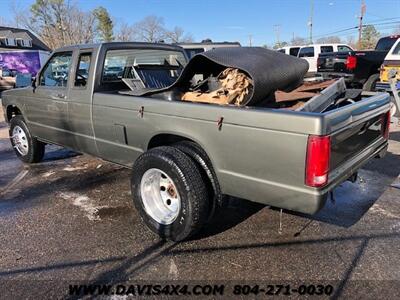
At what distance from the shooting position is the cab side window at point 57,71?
501cm

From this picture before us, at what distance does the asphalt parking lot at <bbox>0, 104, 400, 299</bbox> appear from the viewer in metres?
3.01

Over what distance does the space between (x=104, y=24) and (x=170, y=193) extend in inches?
2615

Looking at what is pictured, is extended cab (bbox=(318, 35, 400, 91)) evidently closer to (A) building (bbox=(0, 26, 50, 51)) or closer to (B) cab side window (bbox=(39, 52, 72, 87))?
(B) cab side window (bbox=(39, 52, 72, 87))

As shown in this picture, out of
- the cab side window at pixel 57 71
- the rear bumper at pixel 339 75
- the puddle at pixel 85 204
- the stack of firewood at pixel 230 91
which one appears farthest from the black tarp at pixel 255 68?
the rear bumper at pixel 339 75

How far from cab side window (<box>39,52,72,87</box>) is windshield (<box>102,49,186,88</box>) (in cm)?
62

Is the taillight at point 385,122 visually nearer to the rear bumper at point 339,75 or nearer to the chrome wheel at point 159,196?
the chrome wheel at point 159,196

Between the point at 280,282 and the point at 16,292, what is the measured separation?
2.02 m

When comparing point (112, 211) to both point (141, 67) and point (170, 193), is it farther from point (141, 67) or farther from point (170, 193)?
point (141, 67)

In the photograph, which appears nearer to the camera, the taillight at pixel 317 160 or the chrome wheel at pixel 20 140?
the taillight at pixel 317 160

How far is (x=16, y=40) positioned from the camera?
56.1m

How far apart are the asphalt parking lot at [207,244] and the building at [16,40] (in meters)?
57.8

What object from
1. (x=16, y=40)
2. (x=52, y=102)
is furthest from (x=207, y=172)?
(x=16, y=40)

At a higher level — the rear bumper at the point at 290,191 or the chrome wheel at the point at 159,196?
the rear bumper at the point at 290,191

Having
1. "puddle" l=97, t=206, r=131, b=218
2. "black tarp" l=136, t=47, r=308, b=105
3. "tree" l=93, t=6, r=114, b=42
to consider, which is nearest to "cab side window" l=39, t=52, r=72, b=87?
"black tarp" l=136, t=47, r=308, b=105
